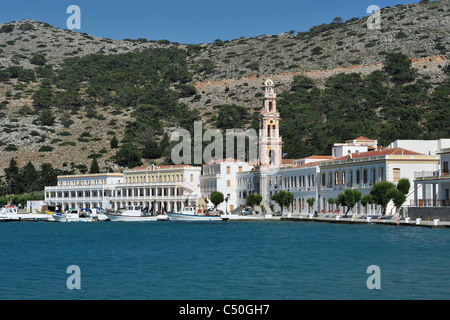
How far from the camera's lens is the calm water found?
30.0 m

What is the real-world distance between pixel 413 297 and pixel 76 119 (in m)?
153

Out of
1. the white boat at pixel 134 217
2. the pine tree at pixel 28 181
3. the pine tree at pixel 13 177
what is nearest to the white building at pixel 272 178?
the pine tree at pixel 28 181

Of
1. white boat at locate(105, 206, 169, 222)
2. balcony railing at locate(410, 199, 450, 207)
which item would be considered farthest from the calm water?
white boat at locate(105, 206, 169, 222)

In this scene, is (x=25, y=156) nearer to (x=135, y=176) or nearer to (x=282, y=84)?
(x=135, y=176)

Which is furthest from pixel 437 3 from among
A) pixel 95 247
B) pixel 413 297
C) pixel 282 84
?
pixel 413 297

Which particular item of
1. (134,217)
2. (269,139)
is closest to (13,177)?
(134,217)

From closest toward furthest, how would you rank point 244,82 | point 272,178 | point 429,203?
point 429,203
point 272,178
point 244,82

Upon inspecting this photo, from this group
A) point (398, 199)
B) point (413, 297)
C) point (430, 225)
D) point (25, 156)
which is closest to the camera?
A: point (413, 297)

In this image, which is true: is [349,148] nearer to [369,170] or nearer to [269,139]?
[269,139]

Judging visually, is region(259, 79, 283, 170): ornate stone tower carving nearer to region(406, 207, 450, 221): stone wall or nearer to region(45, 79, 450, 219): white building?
region(45, 79, 450, 219): white building

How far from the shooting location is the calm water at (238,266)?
30.0 metres

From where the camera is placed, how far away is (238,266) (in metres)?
38.8

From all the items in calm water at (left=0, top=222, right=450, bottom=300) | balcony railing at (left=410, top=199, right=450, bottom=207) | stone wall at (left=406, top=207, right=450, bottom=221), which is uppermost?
balcony railing at (left=410, top=199, right=450, bottom=207)

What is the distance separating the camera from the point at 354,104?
500ft
